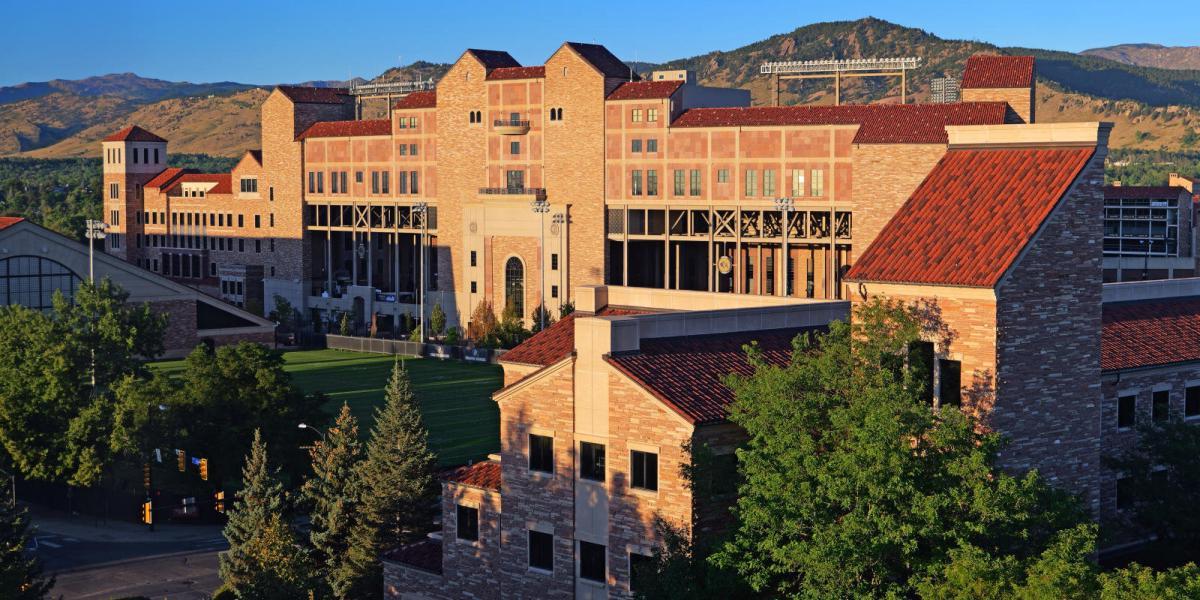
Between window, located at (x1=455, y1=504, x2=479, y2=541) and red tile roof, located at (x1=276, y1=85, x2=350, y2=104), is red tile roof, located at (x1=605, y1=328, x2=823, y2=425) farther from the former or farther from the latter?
red tile roof, located at (x1=276, y1=85, x2=350, y2=104)

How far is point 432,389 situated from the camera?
107 metres

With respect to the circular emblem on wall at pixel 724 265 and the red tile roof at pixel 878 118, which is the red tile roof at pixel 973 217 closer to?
the red tile roof at pixel 878 118

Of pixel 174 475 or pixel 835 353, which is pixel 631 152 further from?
pixel 835 353

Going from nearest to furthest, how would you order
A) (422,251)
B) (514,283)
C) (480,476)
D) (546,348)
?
(480,476)
(546,348)
(514,283)
(422,251)

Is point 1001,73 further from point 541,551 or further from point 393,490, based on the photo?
point 541,551

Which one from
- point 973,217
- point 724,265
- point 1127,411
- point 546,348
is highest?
point 973,217

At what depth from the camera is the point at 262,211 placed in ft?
525

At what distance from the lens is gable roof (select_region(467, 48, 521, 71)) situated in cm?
13500

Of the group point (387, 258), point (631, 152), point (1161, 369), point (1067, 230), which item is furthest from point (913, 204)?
point (387, 258)

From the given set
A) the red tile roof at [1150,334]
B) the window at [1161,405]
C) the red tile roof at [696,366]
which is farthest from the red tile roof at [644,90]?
the red tile roof at [696,366]

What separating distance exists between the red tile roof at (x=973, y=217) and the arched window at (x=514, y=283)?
88177mm

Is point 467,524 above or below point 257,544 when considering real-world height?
above

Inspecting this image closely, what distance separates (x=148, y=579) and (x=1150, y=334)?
3788 cm

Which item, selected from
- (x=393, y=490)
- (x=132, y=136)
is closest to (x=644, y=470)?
(x=393, y=490)
